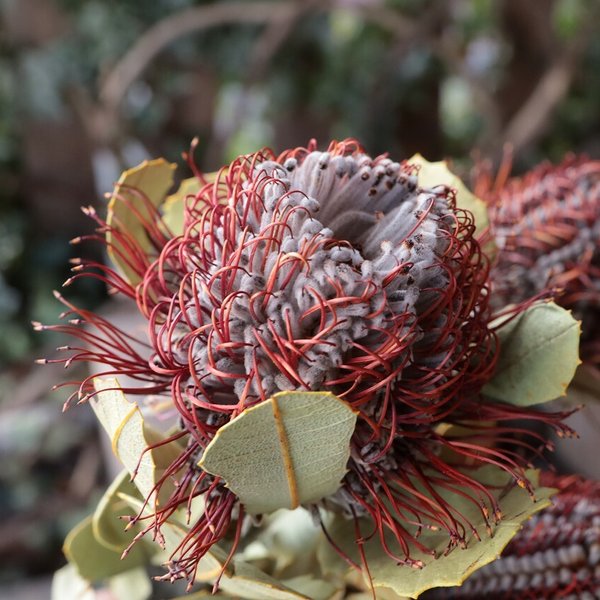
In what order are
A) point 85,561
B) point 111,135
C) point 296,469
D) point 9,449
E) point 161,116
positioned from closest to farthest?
point 296,469
point 85,561
point 9,449
point 111,135
point 161,116

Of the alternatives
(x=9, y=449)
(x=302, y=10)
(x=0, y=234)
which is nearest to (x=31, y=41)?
(x=0, y=234)

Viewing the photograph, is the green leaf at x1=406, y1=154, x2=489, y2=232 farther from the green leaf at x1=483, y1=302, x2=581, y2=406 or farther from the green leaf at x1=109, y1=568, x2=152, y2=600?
the green leaf at x1=109, y1=568, x2=152, y2=600

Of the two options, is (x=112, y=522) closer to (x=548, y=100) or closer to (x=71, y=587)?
(x=71, y=587)

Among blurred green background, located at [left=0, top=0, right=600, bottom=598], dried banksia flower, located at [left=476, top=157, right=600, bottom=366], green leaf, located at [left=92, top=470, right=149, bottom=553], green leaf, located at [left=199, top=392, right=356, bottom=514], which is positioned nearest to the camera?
green leaf, located at [left=199, top=392, right=356, bottom=514]

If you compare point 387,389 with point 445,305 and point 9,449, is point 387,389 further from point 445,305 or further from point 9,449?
point 9,449

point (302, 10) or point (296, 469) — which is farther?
point (302, 10)

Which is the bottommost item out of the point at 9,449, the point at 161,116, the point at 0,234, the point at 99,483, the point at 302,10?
the point at 99,483

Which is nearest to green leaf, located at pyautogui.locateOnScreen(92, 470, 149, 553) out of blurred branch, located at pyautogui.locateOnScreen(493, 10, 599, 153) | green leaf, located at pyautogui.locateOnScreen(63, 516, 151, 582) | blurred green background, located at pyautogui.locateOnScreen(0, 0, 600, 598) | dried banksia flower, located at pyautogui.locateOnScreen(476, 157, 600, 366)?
green leaf, located at pyautogui.locateOnScreen(63, 516, 151, 582)
